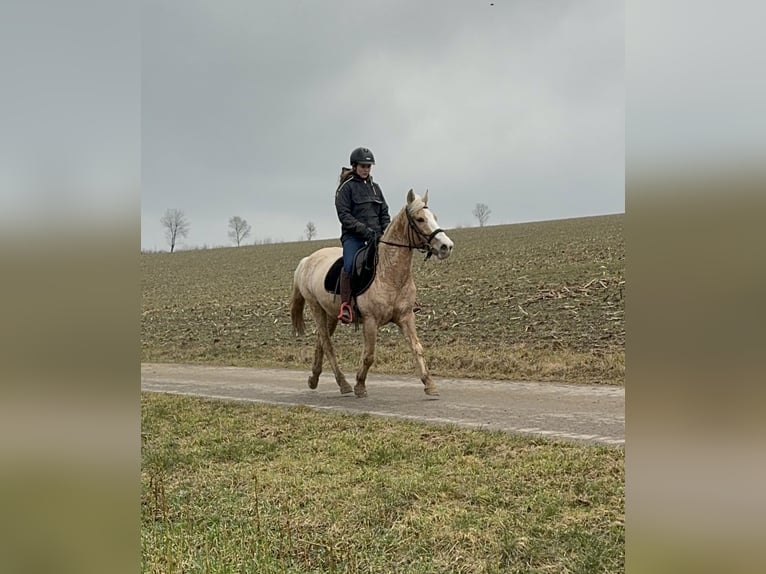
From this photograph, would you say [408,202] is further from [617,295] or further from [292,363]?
[617,295]

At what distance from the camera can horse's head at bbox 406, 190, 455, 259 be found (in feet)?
23.5

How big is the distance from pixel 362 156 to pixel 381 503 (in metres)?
4.94

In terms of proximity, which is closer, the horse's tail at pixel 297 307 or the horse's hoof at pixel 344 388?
the horse's hoof at pixel 344 388

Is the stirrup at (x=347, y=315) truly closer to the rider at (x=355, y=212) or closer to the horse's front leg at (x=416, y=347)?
the rider at (x=355, y=212)

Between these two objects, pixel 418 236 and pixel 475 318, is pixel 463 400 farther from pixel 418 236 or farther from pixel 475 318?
pixel 475 318

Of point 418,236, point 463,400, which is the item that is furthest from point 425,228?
point 463,400

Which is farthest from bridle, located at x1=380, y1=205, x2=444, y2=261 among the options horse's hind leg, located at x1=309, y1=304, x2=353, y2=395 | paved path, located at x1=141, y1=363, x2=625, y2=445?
horse's hind leg, located at x1=309, y1=304, x2=353, y2=395

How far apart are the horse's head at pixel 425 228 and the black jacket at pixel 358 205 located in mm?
768

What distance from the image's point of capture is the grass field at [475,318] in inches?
409

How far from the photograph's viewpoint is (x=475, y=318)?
15.2 meters

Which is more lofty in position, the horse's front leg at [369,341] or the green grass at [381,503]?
the horse's front leg at [369,341]

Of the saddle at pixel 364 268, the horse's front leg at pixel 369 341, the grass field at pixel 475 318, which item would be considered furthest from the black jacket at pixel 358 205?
the grass field at pixel 475 318

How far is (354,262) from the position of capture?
805cm
